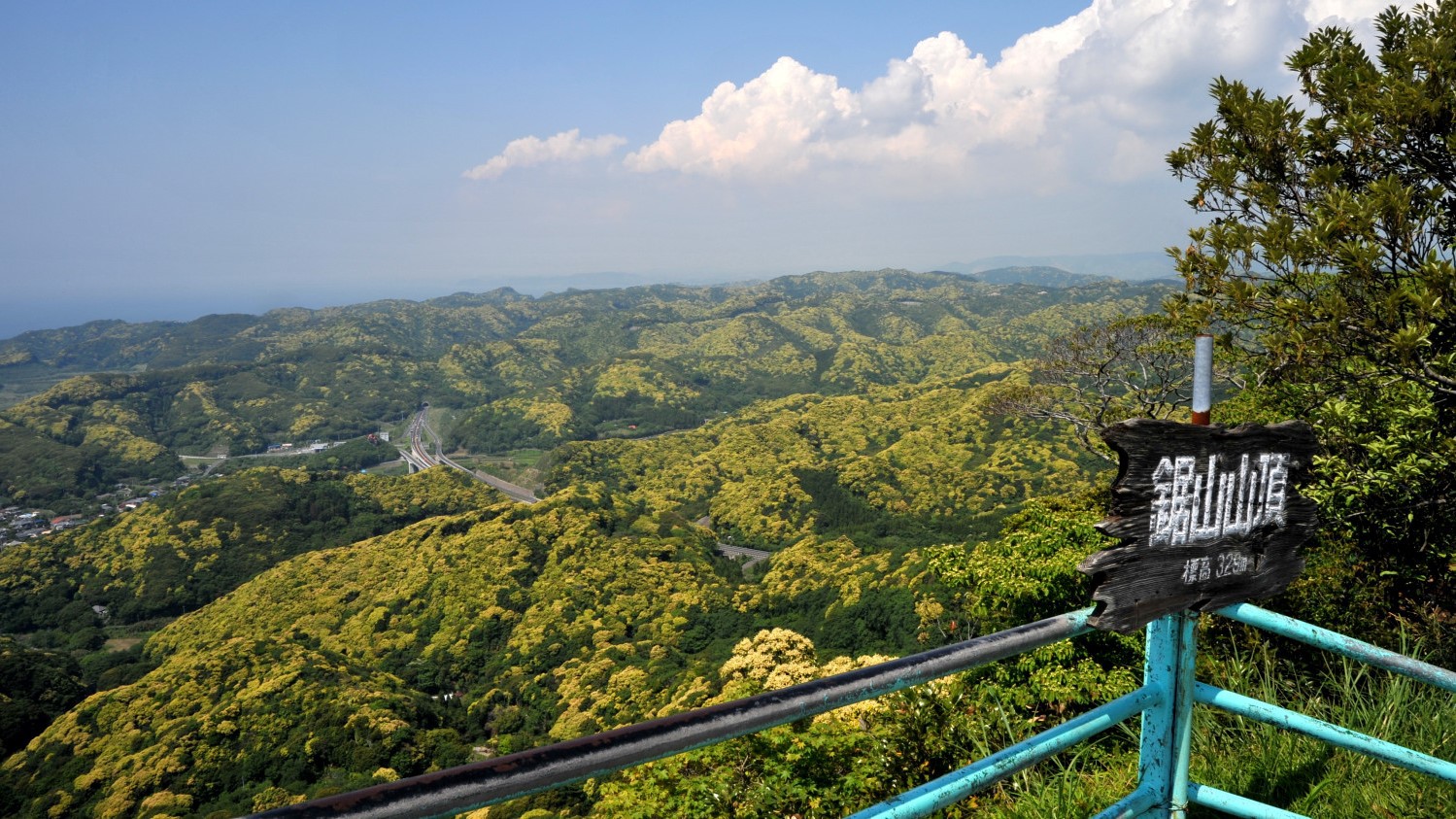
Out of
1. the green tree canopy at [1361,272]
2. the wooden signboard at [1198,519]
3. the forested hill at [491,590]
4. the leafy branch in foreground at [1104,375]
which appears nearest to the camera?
the wooden signboard at [1198,519]

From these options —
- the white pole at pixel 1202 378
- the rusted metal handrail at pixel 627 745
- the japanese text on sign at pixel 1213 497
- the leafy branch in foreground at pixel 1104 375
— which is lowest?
the leafy branch in foreground at pixel 1104 375

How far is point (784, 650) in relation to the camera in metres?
20.8

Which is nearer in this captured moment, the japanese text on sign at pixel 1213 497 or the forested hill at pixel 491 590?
the japanese text on sign at pixel 1213 497

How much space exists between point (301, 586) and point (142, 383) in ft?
425

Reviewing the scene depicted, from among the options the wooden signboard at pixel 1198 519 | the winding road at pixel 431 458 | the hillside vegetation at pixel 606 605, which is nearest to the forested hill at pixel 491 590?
the hillside vegetation at pixel 606 605

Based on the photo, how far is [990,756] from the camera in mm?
1622

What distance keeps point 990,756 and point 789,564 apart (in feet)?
180

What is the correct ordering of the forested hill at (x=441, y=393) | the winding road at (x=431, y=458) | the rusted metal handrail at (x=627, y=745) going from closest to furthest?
the rusted metal handrail at (x=627, y=745) → the winding road at (x=431, y=458) → the forested hill at (x=441, y=393)

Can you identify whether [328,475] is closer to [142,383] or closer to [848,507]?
[848,507]

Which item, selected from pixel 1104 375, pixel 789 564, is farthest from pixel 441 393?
pixel 1104 375

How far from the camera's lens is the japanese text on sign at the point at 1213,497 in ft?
6.30

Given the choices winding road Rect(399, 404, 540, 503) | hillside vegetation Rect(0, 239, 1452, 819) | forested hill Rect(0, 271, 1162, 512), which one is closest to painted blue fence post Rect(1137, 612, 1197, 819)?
hillside vegetation Rect(0, 239, 1452, 819)

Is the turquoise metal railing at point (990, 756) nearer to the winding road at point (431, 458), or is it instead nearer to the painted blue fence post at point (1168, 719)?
the painted blue fence post at point (1168, 719)

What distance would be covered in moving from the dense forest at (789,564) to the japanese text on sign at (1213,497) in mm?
1099
